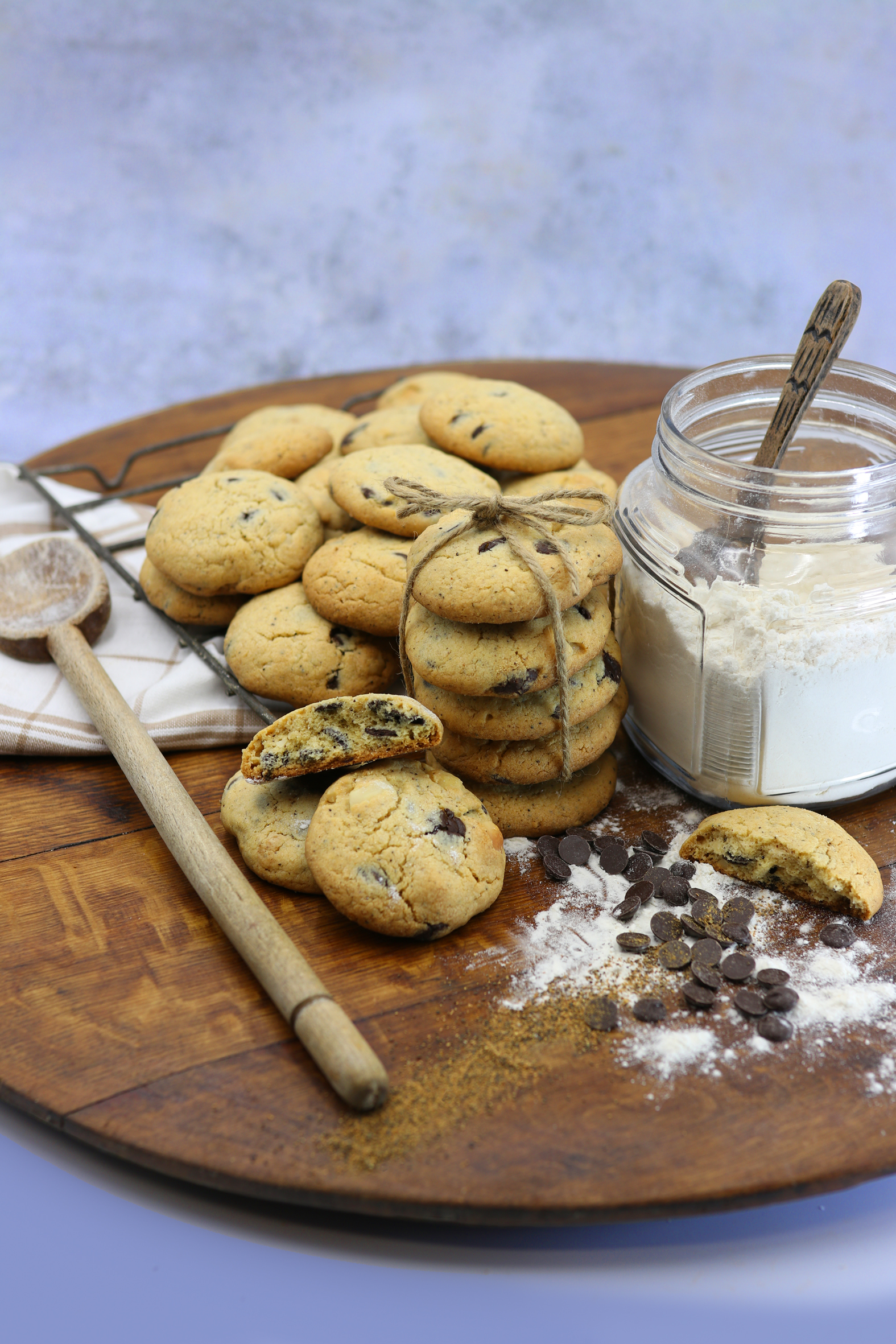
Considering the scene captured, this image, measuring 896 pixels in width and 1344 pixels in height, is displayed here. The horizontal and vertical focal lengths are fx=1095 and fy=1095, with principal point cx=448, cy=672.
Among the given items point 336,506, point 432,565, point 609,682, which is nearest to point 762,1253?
point 609,682

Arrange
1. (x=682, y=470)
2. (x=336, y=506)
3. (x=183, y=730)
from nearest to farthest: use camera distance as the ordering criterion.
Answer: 1. (x=682, y=470)
2. (x=183, y=730)
3. (x=336, y=506)

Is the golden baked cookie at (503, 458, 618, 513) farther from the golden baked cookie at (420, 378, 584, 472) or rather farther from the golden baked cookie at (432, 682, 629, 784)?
the golden baked cookie at (432, 682, 629, 784)

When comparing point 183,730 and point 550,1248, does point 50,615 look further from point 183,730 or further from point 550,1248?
point 550,1248

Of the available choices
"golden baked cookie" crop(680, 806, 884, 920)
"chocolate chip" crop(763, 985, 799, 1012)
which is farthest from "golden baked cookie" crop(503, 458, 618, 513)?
"chocolate chip" crop(763, 985, 799, 1012)

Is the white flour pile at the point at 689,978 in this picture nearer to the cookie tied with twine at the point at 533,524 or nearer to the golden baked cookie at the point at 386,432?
the cookie tied with twine at the point at 533,524

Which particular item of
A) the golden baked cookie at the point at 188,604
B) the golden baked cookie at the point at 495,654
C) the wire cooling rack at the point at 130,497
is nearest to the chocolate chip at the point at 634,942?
the golden baked cookie at the point at 495,654

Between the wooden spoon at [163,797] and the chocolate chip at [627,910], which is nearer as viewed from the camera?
the wooden spoon at [163,797]
